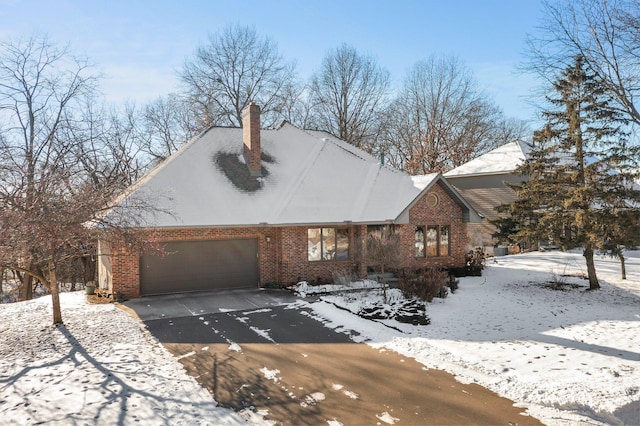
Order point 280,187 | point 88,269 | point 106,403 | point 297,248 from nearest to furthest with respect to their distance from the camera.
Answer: point 106,403 → point 297,248 → point 280,187 → point 88,269

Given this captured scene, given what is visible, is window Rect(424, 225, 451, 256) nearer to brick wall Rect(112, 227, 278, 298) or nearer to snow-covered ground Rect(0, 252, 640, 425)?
snow-covered ground Rect(0, 252, 640, 425)

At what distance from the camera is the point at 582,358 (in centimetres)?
855

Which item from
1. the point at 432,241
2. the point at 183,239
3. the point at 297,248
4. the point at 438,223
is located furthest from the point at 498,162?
the point at 183,239

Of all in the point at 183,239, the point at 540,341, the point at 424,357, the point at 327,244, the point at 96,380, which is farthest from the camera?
the point at 327,244

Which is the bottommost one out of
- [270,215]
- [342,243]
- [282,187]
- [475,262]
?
[475,262]

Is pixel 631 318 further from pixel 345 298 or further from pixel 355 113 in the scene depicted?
pixel 355 113

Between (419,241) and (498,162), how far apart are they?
1285 centimetres

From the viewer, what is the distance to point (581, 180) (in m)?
15.6

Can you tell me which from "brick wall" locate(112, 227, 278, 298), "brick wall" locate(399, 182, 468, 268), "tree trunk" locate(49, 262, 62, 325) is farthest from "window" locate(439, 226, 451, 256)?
"tree trunk" locate(49, 262, 62, 325)

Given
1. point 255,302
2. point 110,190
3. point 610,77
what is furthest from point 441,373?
point 110,190

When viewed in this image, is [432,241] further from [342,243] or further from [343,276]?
[343,276]

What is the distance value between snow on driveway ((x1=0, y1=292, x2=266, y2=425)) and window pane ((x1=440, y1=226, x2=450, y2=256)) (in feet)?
43.3

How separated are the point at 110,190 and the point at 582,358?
38.5ft

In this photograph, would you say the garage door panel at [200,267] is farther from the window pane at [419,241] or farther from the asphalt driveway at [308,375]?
the window pane at [419,241]
